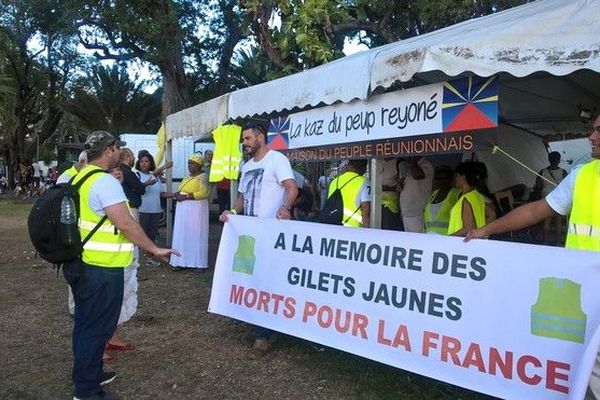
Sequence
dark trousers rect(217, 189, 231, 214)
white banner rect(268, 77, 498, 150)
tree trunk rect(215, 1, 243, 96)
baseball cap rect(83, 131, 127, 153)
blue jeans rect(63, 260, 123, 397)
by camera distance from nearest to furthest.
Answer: blue jeans rect(63, 260, 123, 397)
baseball cap rect(83, 131, 127, 153)
white banner rect(268, 77, 498, 150)
dark trousers rect(217, 189, 231, 214)
tree trunk rect(215, 1, 243, 96)

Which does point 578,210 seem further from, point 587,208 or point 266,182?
point 266,182

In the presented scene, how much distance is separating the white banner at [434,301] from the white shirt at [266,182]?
0.18m

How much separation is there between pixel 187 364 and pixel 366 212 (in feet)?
6.60

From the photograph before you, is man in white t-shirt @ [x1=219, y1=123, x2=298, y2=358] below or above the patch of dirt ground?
above

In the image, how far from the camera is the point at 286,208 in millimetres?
4930

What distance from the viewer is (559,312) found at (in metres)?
3.07

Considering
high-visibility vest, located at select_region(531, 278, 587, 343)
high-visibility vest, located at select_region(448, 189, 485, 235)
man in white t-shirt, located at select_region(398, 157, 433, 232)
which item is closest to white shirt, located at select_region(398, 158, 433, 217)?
man in white t-shirt, located at select_region(398, 157, 433, 232)

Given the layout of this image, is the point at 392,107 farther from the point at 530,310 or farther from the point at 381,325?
the point at 530,310

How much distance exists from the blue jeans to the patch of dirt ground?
504mm

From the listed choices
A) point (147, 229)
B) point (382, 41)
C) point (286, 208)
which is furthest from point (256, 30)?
point (286, 208)

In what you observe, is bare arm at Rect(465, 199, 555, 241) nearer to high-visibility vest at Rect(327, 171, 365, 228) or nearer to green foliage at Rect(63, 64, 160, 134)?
high-visibility vest at Rect(327, 171, 365, 228)

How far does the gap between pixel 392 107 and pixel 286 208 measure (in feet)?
4.02

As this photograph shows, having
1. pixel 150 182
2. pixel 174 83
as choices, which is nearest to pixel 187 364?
pixel 150 182

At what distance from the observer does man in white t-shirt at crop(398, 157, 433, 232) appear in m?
6.55
